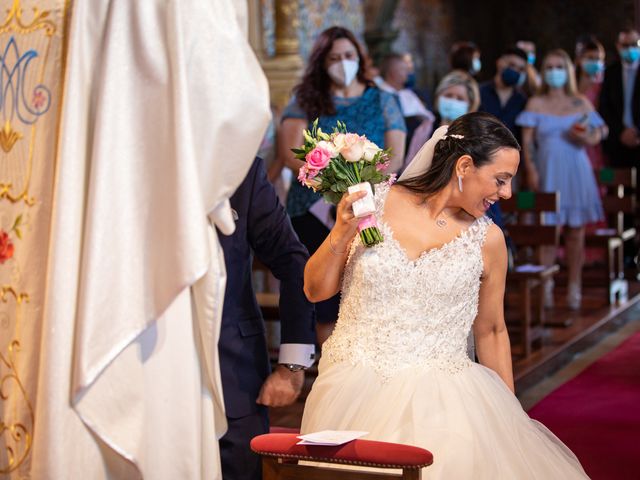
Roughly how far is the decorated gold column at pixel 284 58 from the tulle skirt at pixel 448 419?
7658 millimetres

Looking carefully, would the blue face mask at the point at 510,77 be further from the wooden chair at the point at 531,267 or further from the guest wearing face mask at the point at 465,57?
the wooden chair at the point at 531,267

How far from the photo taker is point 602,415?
6078 millimetres

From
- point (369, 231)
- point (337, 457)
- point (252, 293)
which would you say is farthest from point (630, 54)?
point (337, 457)

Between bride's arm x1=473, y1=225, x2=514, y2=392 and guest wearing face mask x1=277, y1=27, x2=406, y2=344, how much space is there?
2400 mm

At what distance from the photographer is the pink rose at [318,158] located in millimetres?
3469

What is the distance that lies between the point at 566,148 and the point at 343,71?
385cm

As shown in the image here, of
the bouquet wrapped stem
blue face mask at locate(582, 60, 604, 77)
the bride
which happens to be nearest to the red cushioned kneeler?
the bride

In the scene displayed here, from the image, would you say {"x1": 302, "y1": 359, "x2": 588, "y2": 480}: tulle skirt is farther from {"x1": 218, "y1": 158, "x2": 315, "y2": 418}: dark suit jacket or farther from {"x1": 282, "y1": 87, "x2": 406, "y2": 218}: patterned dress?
{"x1": 282, "y1": 87, "x2": 406, "y2": 218}: patterned dress

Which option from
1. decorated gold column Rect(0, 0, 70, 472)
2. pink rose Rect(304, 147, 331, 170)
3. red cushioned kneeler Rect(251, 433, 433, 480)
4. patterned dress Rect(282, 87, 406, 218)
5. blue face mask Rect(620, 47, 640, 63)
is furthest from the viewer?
blue face mask Rect(620, 47, 640, 63)

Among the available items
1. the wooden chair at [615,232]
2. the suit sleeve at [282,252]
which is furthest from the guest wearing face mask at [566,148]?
the suit sleeve at [282,252]

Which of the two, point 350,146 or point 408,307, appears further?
point 408,307

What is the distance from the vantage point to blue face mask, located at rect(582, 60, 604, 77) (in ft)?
Result: 36.4

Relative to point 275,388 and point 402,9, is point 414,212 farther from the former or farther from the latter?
point 402,9

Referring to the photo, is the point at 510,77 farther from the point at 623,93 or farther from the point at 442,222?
the point at 442,222
